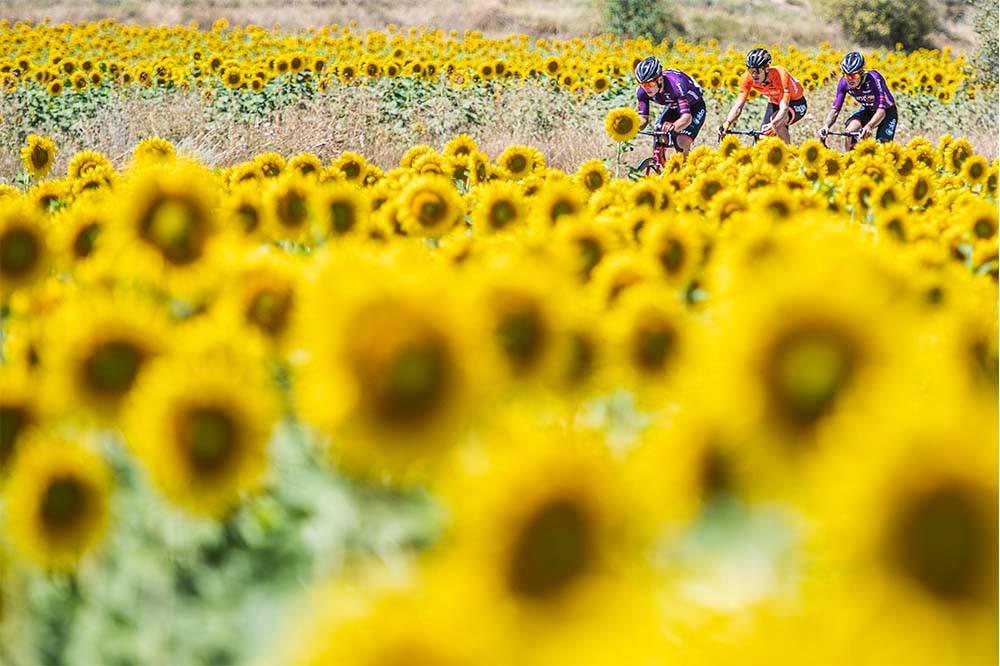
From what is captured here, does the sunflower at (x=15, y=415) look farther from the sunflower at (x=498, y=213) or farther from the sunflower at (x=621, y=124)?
the sunflower at (x=621, y=124)

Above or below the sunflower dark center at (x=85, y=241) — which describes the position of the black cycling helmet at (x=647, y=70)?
above

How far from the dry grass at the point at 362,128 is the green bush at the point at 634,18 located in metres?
13.1

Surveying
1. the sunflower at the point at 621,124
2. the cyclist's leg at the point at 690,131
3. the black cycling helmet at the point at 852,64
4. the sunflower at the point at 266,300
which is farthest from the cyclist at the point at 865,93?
the sunflower at the point at 266,300

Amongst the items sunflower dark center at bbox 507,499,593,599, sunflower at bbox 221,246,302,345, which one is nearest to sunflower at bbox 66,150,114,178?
sunflower at bbox 221,246,302,345

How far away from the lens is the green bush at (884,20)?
29.2 m

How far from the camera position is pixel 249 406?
1.28 metres

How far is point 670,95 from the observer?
8.11m

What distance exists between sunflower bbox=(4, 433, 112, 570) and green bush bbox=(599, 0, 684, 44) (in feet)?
84.7

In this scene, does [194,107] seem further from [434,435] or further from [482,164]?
[434,435]

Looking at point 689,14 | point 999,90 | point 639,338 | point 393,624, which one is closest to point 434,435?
point 393,624

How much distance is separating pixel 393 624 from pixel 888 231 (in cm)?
209

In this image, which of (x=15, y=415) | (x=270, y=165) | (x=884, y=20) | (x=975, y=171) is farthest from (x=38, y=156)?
(x=884, y=20)

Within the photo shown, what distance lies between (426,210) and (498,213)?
0.29 meters

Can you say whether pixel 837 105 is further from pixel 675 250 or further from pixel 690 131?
pixel 675 250
